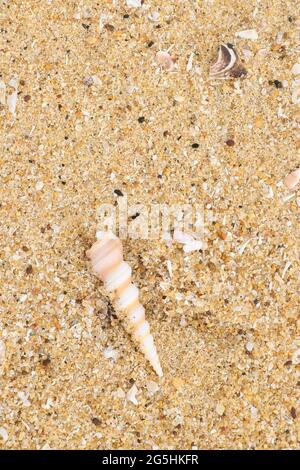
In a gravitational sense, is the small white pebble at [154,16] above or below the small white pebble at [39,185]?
above

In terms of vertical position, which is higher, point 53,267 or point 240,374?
point 53,267

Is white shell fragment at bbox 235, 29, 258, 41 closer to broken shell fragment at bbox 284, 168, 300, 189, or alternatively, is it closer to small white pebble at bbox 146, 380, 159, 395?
broken shell fragment at bbox 284, 168, 300, 189

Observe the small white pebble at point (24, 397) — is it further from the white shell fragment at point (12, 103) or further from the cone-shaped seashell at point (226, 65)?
the cone-shaped seashell at point (226, 65)

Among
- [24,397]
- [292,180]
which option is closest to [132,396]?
[24,397]

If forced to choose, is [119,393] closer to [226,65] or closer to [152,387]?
[152,387]

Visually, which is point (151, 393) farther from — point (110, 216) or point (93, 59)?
point (93, 59)

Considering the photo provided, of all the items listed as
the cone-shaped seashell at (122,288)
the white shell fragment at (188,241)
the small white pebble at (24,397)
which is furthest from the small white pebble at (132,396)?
the white shell fragment at (188,241)

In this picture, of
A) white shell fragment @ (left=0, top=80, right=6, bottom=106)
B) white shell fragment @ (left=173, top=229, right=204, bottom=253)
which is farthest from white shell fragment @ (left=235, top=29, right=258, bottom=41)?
white shell fragment @ (left=0, top=80, right=6, bottom=106)
